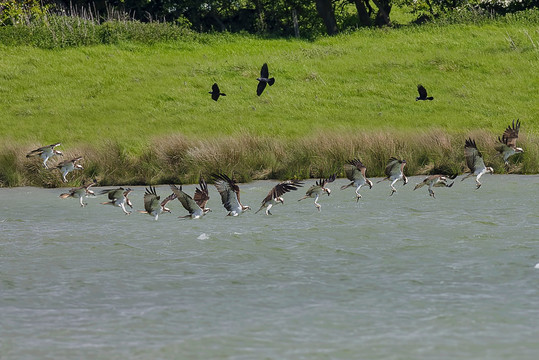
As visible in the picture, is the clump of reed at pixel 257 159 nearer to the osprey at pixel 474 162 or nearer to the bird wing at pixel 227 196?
the osprey at pixel 474 162

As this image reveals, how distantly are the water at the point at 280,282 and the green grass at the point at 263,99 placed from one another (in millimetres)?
4192

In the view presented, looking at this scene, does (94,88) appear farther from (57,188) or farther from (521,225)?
(521,225)

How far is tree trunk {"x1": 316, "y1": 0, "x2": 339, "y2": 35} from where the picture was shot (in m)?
40.8

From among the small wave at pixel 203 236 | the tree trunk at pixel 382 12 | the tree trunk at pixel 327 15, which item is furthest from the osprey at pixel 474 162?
the tree trunk at pixel 382 12

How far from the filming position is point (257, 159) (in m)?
20.8

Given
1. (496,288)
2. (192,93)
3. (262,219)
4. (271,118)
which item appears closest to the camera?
(496,288)

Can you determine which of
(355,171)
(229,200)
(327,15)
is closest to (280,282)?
(229,200)

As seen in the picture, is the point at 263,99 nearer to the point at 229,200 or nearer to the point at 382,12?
the point at 382,12

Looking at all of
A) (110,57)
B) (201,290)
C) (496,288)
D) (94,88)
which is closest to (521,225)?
(496,288)

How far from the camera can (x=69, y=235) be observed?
46.4ft

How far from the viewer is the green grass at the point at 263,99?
20734 mm

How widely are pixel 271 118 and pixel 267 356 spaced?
19.2m

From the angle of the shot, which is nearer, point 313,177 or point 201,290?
point 201,290

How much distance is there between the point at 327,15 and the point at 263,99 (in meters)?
13.5
